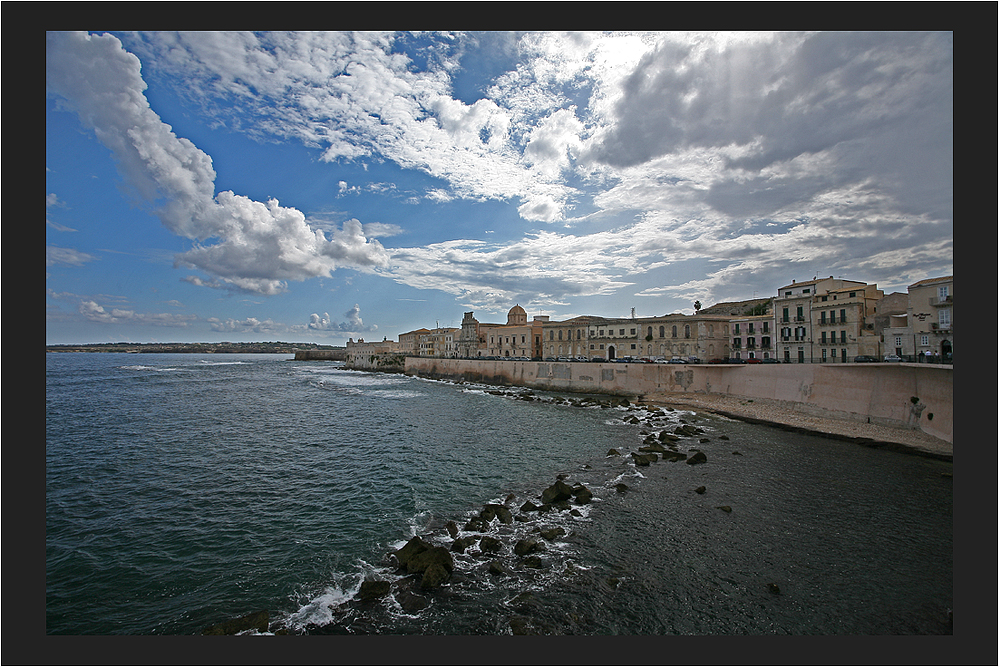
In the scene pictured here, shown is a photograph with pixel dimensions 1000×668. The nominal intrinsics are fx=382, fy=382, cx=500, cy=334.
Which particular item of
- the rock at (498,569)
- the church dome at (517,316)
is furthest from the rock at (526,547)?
the church dome at (517,316)

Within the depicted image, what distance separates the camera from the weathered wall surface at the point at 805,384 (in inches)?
795

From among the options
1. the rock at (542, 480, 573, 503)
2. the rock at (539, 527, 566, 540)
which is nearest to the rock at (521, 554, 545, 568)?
the rock at (539, 527, 566, 540)

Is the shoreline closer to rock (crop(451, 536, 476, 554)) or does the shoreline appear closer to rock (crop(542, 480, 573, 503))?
rock (crop(542, 480, 573, 503))

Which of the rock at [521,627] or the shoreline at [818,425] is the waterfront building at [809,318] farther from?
the rock at [521,627]

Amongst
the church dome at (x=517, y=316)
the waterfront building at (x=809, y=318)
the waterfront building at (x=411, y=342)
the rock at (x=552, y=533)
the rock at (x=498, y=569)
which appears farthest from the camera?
the waterfront building at (x=411, y=342)

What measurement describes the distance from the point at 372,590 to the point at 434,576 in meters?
1.39

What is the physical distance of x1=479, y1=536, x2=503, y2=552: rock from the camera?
1063 cm

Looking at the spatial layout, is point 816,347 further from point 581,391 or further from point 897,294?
point 581,391

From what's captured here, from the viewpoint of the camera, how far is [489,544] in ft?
35.3

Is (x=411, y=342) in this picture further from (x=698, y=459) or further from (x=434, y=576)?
(x=434, y=576)

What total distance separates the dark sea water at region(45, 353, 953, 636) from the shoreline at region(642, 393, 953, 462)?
40.0 inches

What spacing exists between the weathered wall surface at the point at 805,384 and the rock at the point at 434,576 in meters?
25.1

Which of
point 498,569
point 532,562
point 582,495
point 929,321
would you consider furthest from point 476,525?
point 929,321
